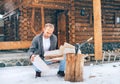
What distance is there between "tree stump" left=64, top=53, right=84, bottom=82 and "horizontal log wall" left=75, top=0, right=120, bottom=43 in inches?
351

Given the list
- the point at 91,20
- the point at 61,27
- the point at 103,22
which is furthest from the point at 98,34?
the point at 103,22

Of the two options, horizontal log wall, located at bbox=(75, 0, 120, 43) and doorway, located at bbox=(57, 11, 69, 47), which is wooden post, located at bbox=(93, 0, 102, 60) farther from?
horizontal log wall, located at bbox=(75, 0, 120, 43)

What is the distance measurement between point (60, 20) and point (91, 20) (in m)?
1.92

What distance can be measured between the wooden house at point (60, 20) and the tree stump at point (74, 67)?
619 cm

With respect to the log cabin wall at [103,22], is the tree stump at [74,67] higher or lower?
lower

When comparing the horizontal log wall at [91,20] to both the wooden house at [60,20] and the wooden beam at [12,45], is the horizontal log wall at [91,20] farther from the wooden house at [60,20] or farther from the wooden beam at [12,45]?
the wooden beam at [12,45]

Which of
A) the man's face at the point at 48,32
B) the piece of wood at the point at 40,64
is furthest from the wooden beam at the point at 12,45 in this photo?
the piece of wood at the point at 40,64

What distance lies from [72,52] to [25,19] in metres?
8.01

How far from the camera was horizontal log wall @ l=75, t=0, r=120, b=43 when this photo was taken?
583 inches

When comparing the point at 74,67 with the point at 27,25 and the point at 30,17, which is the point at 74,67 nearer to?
the point at 27,25

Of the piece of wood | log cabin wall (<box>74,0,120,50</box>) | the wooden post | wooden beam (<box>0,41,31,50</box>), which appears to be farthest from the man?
log cabin wall (<box>74,0,120,50</box>)

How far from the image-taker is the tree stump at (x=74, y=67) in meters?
5.75

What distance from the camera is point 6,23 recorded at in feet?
58.2

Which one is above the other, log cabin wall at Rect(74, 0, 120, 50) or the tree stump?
log cabin wall at Rect(74, 0, 120, 50)
